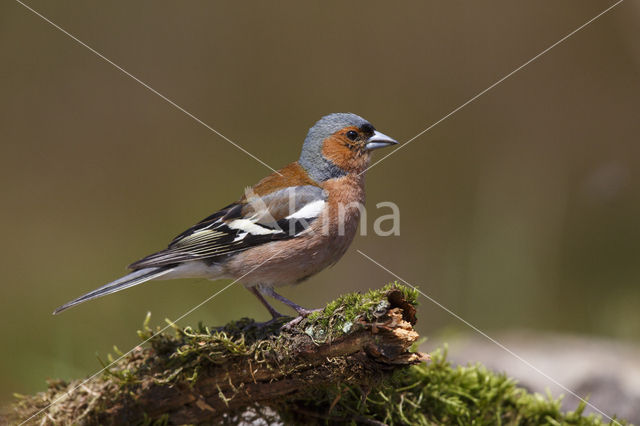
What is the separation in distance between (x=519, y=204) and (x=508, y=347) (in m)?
1.51

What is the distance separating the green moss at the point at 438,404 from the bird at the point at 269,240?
0.67 m

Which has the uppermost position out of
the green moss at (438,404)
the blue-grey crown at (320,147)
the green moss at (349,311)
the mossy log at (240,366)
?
the blue-grey crown at (320,147)

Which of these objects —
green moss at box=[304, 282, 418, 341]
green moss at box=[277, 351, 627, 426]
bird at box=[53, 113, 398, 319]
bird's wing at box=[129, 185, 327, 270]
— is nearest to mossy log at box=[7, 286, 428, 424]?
green moss at box=[304, 282, 418, 341]

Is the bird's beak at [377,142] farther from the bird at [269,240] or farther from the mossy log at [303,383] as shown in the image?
the mossy log at [303,383]

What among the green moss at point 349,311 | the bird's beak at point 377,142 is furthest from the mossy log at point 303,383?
the bird's beak at point 377,142

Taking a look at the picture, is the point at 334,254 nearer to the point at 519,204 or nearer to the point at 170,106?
the point at 519,204

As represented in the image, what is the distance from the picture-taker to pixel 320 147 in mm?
4840

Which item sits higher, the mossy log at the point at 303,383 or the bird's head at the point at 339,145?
the bird's head at the point at 339,145

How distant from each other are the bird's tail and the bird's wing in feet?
0.19

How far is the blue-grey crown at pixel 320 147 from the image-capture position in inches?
188

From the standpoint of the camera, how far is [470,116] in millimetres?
9320

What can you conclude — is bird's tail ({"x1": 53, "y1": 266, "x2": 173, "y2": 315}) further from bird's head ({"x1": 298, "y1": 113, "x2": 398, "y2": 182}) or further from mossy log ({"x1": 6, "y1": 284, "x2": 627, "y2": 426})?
bird's head ({"x1": 298, "y1": 113, "x2": 398, "y2": 182})

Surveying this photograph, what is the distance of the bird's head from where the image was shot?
15.7ft

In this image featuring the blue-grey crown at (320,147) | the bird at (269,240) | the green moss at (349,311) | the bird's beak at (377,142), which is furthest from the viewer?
the bird's beak at (377,142)
